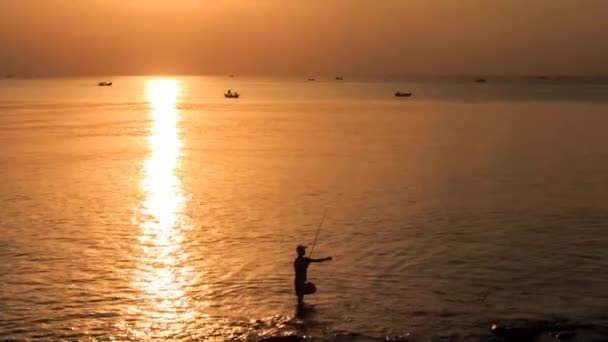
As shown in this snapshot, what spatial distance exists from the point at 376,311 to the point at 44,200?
68.1ft

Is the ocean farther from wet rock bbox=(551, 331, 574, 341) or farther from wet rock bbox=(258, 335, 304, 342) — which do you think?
wet rock bbox=(258, 335, 304, 342)

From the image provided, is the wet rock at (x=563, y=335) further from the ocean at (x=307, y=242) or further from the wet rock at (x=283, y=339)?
the wet rock at (x=283, y=339)

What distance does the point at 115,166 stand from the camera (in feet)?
149

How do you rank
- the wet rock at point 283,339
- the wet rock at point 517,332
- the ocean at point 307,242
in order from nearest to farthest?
the wet rock at point 283,339
the wet rock at point 517,332
the ocean at point 307,242

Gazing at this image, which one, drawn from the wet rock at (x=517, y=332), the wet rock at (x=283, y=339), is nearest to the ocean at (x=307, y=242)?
the wet rock at (x=517, y=332)

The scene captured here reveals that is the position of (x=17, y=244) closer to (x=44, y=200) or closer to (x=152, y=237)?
(x=152, y=237)

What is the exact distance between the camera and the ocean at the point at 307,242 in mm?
17359

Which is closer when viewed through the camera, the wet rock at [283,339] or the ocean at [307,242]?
the wet rock at [283,339]

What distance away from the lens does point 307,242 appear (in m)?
25.6

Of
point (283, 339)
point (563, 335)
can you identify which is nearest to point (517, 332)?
point (563, 335)

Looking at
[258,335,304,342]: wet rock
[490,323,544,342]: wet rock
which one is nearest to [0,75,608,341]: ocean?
[490,323,544,342]: wet rock

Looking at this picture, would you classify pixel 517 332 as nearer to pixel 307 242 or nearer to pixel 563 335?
pixel 563 335

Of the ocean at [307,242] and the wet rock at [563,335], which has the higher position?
the ocean at [307,242]

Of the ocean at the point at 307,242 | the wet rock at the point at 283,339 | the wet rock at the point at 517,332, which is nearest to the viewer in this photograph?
the wet rock at the point at 283,339
